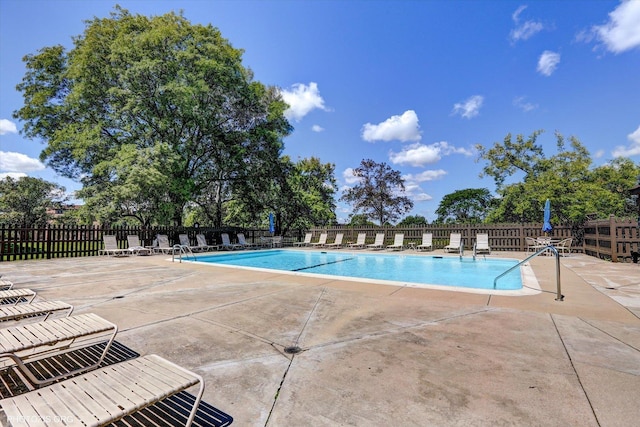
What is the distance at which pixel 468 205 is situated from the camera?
1244 inches

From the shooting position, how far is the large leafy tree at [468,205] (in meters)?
31.0

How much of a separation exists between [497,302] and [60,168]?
938 inches

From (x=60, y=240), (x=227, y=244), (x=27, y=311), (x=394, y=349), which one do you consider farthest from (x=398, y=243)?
(x=60, y=240)

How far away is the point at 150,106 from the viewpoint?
16.1 meters

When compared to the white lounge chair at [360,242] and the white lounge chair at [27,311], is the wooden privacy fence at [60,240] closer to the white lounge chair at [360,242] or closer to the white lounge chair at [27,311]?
the white lounge chair at [360,242]

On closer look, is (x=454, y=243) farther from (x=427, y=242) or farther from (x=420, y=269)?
(x=420, y=269)

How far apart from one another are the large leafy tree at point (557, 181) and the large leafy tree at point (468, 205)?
6.71 metres

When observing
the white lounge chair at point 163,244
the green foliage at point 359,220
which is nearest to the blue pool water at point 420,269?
the white lounge chair at point 163,244

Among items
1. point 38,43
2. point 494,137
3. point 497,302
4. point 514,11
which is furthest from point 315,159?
point 497,302

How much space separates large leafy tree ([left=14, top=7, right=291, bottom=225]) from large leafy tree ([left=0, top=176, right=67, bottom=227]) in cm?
801

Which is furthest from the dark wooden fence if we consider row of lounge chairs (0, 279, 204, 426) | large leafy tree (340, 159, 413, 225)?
row of lounge chairs (0, 279, 204, 426)

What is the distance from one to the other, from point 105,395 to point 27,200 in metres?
30.7

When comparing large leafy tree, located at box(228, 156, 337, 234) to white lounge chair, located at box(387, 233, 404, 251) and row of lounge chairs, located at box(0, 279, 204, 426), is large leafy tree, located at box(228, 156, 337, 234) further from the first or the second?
row of lounge chairs, located at box(0, 279, 204, 426)

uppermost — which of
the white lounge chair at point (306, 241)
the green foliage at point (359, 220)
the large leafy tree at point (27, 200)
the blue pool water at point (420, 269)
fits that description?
the large leafy tree at point (27, 200)
